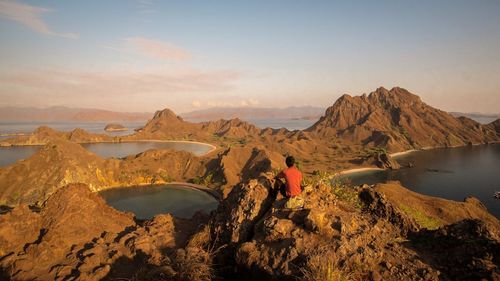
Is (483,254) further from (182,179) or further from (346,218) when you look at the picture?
(182,179)

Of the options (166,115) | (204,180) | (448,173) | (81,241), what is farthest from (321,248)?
(166,115)

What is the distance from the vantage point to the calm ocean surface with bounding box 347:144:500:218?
2169 inches

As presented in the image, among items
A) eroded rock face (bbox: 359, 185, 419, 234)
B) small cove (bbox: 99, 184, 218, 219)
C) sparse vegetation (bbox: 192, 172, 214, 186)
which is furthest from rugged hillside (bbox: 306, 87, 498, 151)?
eroded rock face (bbox: 359, 185, 419, 234)

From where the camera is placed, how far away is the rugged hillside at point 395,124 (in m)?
111

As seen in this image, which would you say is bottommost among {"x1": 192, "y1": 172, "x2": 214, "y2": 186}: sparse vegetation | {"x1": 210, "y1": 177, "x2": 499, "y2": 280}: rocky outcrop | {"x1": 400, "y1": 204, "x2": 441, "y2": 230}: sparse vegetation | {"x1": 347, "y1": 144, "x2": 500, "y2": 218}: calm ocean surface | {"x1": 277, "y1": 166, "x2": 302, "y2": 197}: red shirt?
{"x1": 347, "y1": 144, "x2": 500, "y2": 218}: calm ocean surface

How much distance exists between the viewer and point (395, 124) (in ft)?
416

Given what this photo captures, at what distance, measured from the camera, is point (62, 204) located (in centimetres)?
1293

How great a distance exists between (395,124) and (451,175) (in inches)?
2450

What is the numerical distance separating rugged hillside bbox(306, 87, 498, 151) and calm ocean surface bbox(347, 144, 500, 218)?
13801 mm

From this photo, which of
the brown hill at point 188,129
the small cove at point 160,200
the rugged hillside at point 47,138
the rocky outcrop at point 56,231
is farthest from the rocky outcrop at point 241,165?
the rugged hillside at point 47,138

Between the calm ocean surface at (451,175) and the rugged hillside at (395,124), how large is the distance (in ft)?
45.3

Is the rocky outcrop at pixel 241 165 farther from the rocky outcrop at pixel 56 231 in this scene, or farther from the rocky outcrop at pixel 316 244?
the rocky outcrop at pixel 316 244

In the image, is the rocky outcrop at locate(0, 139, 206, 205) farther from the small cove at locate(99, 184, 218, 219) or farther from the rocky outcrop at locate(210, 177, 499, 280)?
the rocky outcrop at locate(210, 177, 499, 280)

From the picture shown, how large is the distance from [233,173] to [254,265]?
4586cm
